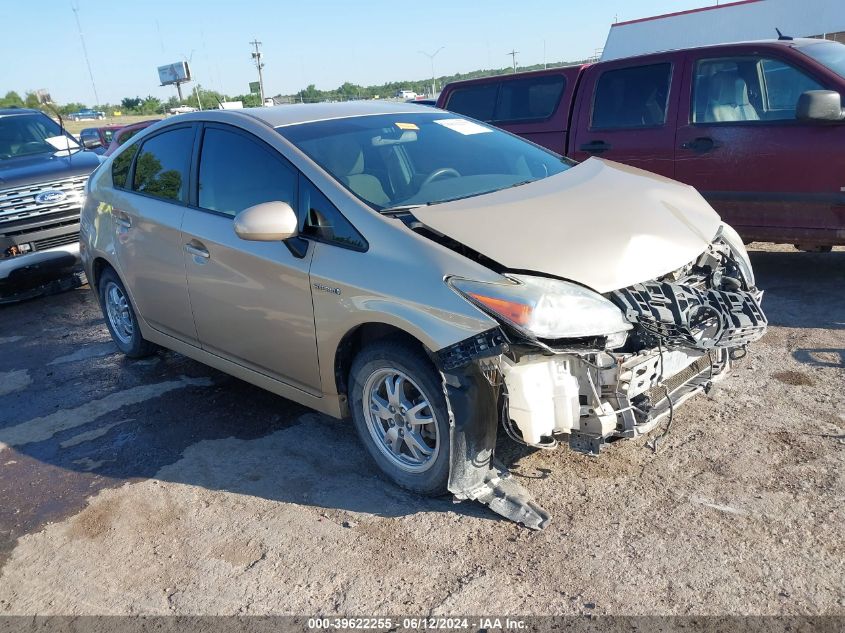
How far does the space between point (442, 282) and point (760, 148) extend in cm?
392

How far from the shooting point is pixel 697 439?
143 inches

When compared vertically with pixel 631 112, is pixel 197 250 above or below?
below

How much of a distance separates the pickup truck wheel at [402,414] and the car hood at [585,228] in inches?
23.8

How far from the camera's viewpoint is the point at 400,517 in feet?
10.5

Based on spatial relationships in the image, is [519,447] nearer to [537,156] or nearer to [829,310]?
[537,156]

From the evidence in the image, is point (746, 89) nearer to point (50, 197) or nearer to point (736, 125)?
point (736, 125)

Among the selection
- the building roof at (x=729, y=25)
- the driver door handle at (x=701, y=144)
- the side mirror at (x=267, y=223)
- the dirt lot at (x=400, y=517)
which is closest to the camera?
the dirt lot at (x=400, y=517)

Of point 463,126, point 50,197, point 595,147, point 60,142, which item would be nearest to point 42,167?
point 50,197

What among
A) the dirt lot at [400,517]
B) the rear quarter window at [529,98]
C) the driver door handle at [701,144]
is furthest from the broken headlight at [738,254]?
the rear quarter window at [529,98]

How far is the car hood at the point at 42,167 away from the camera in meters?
7.48

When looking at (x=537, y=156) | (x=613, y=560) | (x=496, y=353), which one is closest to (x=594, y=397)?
(x=496, y=353)

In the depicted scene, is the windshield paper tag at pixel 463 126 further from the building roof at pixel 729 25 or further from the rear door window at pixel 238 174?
the building roof at pixel 729 25

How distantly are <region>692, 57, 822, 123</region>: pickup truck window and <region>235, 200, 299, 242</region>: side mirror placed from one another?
4.13 metres

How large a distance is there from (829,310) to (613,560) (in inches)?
137
